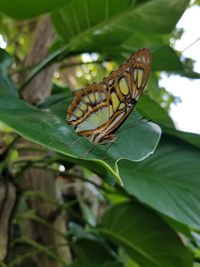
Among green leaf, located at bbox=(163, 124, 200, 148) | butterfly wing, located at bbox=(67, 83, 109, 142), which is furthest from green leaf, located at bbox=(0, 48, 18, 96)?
green leaf, located at bbox=(163, 124, 200, 148)

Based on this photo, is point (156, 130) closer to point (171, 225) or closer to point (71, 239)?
point (171, 225)

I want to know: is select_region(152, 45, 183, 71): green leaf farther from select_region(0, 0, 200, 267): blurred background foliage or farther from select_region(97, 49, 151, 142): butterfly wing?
select_region(97, 49, 151, 142): butterfly wing

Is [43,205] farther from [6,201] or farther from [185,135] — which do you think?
[185,135]

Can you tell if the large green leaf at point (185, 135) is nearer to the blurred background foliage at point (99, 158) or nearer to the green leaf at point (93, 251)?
the blurred background foliage at point (99, 158)

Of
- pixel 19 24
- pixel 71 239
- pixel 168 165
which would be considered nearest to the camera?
pixel 168 165

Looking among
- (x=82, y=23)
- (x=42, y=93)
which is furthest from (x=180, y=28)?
(x=82, y=23)

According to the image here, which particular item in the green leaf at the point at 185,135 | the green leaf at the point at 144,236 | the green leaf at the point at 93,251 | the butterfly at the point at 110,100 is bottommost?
the green leaf at the point at 93,251

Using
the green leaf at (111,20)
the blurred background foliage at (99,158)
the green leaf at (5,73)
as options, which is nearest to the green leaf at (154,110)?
the blurred background foliage at (99,158)
